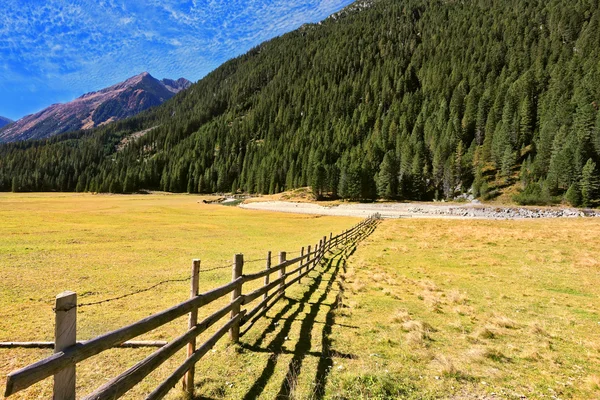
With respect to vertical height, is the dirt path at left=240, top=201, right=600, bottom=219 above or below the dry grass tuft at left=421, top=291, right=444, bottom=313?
above

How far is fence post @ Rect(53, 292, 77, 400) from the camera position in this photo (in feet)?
9.24

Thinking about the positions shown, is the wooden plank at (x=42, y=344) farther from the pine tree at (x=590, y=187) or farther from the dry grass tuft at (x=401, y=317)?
the pine tree at (x=590, y=187)

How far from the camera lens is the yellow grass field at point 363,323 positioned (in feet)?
19.3

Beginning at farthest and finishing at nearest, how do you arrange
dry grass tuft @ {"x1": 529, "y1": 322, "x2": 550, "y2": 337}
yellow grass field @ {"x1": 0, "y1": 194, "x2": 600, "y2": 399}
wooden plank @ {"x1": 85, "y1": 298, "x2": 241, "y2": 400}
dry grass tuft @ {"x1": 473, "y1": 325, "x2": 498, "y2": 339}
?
dry grass tuft @ {"x1": 529, "y1": 322, "x2": 550, "y2": 337}, dry grass tuft @ {"x1": 473, "y1": 325, "x2": 498, "y2": 339}, yellow grass field @ {"x1": 0, "y1": 194, "x2": 600, "y2": 399}, wooden plank @ {"x1": 85, "y1": 298, "x2": 241, "y2": 400}

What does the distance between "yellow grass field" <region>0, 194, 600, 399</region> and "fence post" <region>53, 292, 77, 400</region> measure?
272 cm

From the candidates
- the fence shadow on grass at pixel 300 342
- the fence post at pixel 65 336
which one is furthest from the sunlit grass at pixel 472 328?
the fence post at pixel 65 336

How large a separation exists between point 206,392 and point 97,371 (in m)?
2.75

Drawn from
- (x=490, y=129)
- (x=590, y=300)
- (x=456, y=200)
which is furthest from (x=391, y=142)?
(x=590, y=300)

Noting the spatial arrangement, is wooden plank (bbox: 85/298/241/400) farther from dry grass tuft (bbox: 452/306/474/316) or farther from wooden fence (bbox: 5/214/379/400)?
dry grass tuft (bbox: 452/306/474/316)

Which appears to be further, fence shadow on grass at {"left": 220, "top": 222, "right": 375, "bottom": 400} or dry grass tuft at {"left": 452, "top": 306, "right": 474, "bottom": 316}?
dry grass tuft at {"left": 452, "top": 306, "right": 474, "bottom": 316}

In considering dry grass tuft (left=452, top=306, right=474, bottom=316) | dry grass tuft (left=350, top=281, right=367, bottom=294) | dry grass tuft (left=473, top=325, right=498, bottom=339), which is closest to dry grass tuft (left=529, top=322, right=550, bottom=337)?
dry grass tuft (left=473, top=325, right=498, bottom=339)

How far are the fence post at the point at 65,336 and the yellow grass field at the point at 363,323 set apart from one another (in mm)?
2718

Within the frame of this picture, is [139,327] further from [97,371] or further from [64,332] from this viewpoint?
[97,371]

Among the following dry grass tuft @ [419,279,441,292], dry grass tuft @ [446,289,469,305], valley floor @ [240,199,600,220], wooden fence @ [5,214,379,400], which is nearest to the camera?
wooden fence @ [5,214,379,400]
